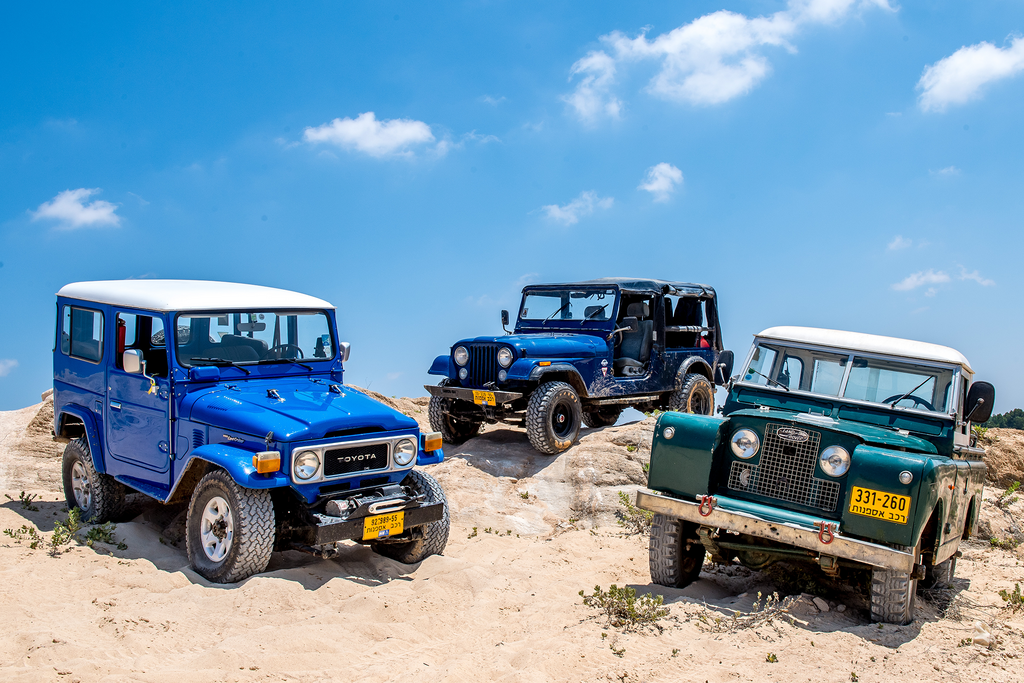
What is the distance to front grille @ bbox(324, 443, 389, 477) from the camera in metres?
6.48

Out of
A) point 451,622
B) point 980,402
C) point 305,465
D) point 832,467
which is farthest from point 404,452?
point 980,402

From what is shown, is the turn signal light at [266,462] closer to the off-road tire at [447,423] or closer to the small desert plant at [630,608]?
the small desert plant at [630,608]

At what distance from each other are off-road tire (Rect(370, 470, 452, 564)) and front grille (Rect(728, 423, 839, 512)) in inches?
98.7

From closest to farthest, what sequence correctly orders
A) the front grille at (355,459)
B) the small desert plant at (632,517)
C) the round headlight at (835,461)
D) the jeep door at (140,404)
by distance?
1. the round headlight at (835,461)
2. the front grille at (355,459)
3. the jeep door at (140,404)
4. the small desert plant at (632,517)

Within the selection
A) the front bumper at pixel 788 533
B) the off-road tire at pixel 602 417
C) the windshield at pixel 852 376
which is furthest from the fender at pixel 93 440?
the off-road tire at pixel 602 417

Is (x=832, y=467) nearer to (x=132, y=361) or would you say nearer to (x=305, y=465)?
(x=305, y=465)

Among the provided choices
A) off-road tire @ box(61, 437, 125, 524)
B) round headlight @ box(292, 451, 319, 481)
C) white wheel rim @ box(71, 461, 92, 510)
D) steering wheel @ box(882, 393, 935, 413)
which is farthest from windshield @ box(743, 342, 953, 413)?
white wheel rim @ box(71, 461, 92, 510)

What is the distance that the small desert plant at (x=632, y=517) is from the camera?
859 centimetres

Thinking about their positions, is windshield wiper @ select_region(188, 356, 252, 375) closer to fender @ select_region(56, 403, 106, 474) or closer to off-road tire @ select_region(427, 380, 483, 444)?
fender @ select_region(56, 403, 106, 474)

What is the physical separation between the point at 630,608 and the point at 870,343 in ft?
11.2

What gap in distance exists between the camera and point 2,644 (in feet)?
17.4

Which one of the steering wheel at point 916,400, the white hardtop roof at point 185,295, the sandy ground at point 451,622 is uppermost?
the white hardtop roof at point 185,295

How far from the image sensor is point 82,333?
8.39 meters

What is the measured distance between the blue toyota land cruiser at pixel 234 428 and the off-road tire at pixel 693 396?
23.1ft
